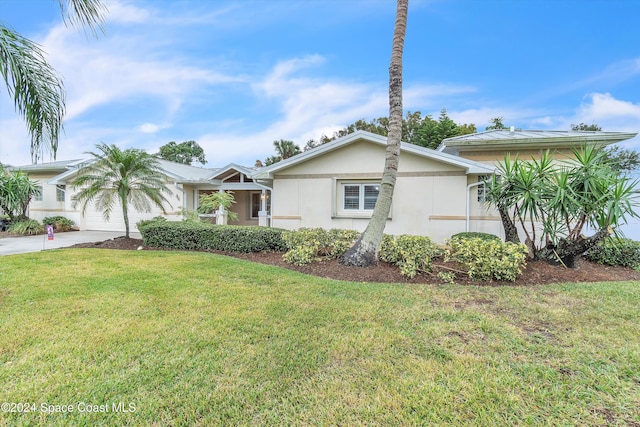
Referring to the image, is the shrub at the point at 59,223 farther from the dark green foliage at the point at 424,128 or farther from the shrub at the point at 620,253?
the shrub at the point at 620,253

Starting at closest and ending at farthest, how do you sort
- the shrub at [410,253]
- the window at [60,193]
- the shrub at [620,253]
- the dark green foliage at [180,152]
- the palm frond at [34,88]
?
the palm frond at [34,88] < the shrub at [410,253] < the shrub at [620,253] < the window at [60,193] < the dark green foliage at [180,152]

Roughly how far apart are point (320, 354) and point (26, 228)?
1873 centimetres

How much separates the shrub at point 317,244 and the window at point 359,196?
259 cm

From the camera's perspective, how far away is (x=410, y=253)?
6.82m

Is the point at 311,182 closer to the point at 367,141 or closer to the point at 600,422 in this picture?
the point at 367,141

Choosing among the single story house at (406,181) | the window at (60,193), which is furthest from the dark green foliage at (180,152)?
the single story house at (406,181)

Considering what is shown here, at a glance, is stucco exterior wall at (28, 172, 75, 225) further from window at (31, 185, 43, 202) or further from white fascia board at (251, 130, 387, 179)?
white fascia board at (251, 130, 387, 179)

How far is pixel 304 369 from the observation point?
2.91 meters

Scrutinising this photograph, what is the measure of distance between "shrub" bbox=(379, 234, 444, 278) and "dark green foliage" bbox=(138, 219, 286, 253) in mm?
3319

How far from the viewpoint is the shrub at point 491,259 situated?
20.2ft

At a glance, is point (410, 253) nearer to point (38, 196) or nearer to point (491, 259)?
point (491, 259)

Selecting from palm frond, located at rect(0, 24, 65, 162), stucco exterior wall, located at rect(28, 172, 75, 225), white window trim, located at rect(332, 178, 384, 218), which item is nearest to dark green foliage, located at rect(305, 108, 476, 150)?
white window trim, located at rect(332, 178, 384, 218)

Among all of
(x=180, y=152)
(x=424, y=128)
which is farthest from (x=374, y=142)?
(x=180, y=152)

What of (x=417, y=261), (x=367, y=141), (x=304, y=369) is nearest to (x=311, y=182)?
(x=367, y=141)
